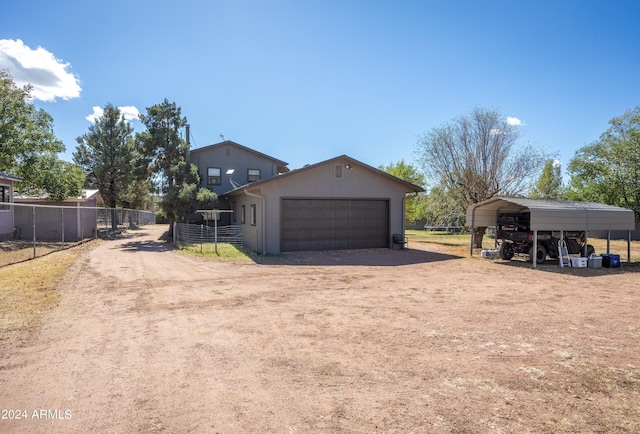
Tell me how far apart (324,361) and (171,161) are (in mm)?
20065

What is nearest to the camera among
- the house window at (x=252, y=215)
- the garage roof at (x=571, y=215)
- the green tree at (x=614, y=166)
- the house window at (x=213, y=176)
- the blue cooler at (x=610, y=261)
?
the garage roof at (x=571, y=215)

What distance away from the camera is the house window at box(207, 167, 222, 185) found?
2370 centimetres

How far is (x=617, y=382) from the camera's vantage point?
13.1 ft

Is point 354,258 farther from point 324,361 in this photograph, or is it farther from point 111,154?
point 111,154

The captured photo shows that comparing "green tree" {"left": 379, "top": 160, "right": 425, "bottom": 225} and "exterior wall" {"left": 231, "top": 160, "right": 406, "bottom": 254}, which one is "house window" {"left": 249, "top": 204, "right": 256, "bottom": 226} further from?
"green tree" {"left": 379, "top": 160, "right": 425, "bottom": 225}

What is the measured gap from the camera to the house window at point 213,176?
23.7 metres

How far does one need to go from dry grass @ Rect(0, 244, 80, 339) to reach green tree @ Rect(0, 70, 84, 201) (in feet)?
37.6

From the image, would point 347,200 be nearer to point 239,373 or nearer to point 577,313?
point 577,313

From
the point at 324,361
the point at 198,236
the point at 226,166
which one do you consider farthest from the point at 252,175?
the point at 324,361

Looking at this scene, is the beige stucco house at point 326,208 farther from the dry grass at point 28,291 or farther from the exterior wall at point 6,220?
the exterior wall at point 6,220

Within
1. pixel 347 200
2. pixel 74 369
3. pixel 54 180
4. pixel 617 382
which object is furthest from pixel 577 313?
pixel 54 180

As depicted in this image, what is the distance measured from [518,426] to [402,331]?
253cm

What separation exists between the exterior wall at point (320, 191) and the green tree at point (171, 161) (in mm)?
4142

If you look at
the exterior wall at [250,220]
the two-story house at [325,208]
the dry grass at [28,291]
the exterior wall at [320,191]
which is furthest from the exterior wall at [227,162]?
the dry grass at [28,291]
